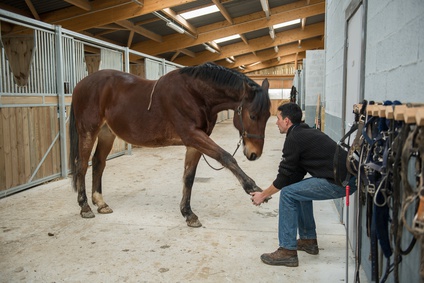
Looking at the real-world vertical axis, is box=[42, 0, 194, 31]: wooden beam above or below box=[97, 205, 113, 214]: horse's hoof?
above

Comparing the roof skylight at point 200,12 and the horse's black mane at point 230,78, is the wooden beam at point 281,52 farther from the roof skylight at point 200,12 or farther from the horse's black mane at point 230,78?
the horse's black mane at point 230,78

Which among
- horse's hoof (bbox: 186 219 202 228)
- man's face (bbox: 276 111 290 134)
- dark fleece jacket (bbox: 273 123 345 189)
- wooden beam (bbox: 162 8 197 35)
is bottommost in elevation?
horse's hoof (bbox: 186 219 202 228)

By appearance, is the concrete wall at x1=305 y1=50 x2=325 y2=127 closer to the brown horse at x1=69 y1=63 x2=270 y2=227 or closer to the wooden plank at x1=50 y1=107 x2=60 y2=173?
the wooden plank at x1=50 y1=107 x2=60 y2=173

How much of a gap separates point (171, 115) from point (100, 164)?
1047 mm

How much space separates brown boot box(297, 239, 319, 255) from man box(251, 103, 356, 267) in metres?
0.24

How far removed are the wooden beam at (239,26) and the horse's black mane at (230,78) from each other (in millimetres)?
8860

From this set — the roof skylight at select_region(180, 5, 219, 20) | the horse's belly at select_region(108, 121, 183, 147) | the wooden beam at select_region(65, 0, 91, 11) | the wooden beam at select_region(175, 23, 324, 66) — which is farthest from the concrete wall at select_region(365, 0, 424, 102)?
the wooden beam at select_region(175, 23, 324, 66)

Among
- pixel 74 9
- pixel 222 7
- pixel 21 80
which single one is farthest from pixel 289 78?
pixel 21 80

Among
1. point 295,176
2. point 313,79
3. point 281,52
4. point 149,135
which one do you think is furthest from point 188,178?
point 281,52

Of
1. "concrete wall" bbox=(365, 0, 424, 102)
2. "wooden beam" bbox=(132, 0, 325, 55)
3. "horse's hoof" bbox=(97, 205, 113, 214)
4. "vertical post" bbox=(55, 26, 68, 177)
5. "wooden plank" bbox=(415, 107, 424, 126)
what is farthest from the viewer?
"wooden beam" bbox=(132, 0, 325, 55)

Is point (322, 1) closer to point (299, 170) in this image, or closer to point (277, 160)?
point (277, 160)

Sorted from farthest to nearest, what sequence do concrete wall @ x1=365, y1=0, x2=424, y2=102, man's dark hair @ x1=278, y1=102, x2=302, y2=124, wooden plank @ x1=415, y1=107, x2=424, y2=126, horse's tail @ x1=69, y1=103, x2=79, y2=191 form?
horse's tail @ x1=69, y1=103, x2=79, y2=191 → man's dark hair @ x1=278, y1=102, x2=302, y2=124 → concrete wall @ x1=365, y1=0, x2=424, y2=102 → wooden plank @ x1=415, y1=107, x2=424, y2=126

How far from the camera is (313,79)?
9219 mm

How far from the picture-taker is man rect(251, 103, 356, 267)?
2.28 m
